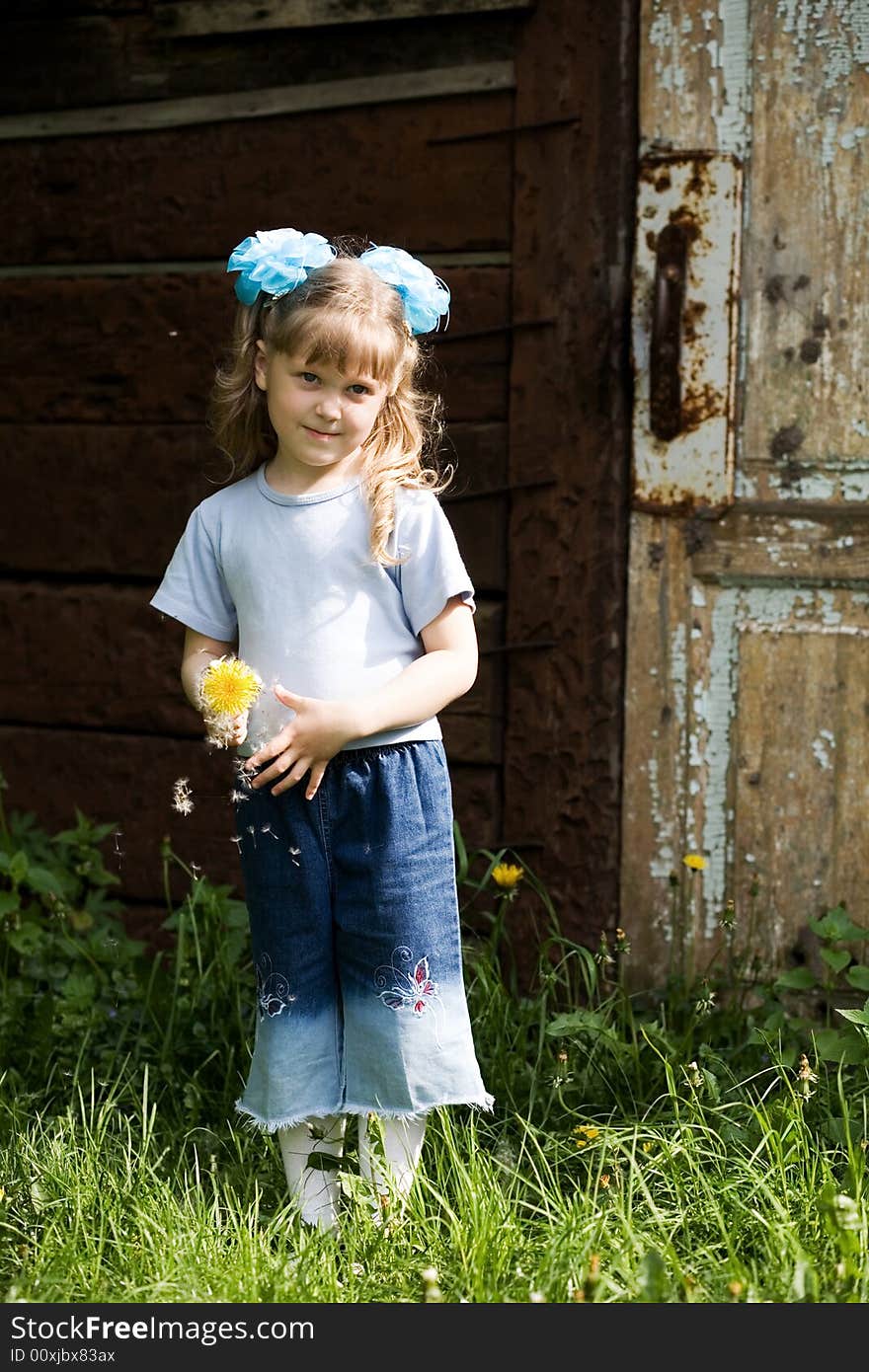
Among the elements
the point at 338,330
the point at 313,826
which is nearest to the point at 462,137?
the point at 338,330

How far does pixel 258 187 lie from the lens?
9.70 ft

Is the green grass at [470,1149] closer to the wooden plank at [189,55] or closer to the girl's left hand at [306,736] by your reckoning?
the girl's left hand at [306,736]

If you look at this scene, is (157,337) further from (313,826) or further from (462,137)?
(313,826)

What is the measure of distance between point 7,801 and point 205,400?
1.07 m

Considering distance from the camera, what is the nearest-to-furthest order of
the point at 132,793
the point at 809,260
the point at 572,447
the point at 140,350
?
the point at 809,260
the point at 572,447
the point at 140,350
the point at 132,793

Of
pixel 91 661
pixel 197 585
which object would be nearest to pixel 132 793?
pixel 91 661

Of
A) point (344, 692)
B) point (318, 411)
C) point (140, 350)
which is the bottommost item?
point (344, 692)

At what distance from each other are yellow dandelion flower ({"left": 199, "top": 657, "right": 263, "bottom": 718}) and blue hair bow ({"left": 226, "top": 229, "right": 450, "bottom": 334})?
533 millimetres

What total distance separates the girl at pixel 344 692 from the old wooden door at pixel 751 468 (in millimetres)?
773

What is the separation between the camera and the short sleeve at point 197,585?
2.08 m

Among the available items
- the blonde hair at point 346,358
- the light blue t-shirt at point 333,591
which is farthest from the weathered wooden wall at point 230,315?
the light blue t-shirt at point 333,591

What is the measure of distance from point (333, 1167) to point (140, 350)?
1.86m

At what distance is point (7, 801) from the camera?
3.31 metres

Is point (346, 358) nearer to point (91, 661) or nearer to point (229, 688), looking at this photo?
point (229, 688)
